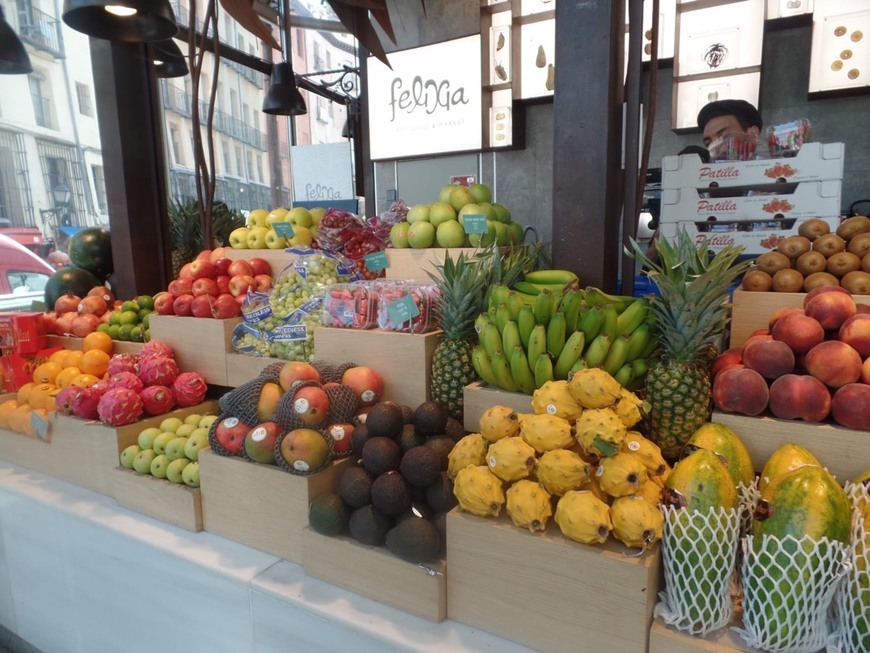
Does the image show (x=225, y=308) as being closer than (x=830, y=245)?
No

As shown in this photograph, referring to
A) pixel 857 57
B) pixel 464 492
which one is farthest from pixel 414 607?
pixel 857 57

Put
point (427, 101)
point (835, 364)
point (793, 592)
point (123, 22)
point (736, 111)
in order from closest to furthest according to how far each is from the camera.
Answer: point (793, 592)
point (835, 364)
point (123, 22)
point (736, 111)
point (427, 101)

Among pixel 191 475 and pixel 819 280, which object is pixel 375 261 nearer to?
pixel 191 475

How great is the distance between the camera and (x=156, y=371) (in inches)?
93.9

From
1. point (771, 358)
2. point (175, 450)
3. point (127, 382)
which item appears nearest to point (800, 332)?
point (771, 358)

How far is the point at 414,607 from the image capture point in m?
1.43

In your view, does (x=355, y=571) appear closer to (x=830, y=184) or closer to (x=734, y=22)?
(x=830, y=184)

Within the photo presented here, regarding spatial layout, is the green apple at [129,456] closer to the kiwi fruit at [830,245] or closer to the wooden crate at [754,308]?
the wooden crate at [754,308]

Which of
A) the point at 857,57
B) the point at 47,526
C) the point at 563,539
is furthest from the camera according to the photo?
the point at 857,57

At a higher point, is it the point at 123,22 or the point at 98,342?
the point at 123,22

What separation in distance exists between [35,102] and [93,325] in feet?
15.9

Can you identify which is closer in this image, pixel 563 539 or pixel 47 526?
pixel 563 539

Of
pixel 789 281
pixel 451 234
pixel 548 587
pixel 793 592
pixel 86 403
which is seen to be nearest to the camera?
pixel 793 592

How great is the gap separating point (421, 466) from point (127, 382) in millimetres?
1474
